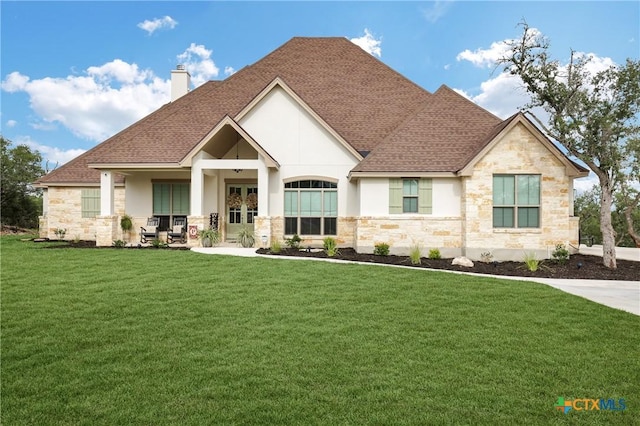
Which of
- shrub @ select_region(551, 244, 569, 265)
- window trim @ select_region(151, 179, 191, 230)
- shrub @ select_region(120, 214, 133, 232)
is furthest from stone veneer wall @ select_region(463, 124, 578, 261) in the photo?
shrub @ select_region(120, 214, 133, 232)

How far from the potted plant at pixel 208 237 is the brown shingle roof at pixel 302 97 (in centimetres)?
364

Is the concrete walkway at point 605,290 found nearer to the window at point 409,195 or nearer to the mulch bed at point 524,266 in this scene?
the mulch bed at point 524,266

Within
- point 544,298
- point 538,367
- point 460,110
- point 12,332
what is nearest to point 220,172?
point 460,110

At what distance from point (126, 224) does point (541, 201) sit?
18.5m

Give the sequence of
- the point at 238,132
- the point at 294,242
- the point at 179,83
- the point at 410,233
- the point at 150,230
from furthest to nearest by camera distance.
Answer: the point at 179,83 < the point at 150,230 < the point at 294,242 < the point at 238,132 < the point at 410,233

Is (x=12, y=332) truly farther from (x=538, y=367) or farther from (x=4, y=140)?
(x=4, y=140)

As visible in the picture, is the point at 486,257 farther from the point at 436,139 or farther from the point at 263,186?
the point at 263,186

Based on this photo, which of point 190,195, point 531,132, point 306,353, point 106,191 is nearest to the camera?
point 306,353

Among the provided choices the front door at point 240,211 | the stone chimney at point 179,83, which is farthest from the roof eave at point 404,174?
the stone chimney at point 179,83

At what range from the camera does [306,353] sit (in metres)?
5.40

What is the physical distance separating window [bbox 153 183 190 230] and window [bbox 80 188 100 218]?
4061 mm

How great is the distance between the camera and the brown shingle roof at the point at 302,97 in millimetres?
18719

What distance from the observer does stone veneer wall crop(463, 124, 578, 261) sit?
50.3ft

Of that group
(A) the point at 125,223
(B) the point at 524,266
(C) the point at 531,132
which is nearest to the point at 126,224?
(A) the point at 125,223
